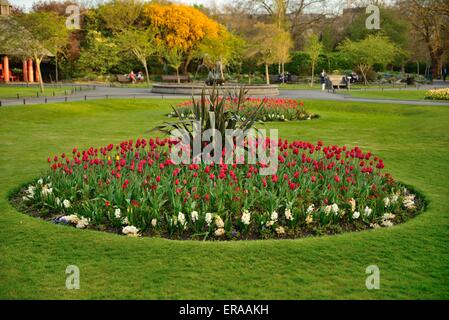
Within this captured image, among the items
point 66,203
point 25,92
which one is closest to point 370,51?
point 25,92

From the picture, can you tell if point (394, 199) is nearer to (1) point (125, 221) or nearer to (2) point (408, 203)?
(2) point (408, 203)

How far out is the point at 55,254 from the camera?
17.2 feet

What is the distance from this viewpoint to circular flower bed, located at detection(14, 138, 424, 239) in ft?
19.2

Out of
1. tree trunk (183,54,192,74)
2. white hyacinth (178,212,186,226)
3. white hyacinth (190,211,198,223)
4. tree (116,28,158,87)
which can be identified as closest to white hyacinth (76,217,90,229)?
white hyacinth (178,212,186,226)

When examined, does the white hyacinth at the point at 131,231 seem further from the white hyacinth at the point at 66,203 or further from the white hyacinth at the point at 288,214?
the white hyacinth at the point at 288,214

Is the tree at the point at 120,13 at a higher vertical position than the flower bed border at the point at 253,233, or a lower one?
higher

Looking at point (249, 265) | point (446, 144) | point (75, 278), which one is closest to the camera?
point (75, 278)

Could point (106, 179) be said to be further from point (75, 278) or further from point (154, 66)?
point (154, 66)

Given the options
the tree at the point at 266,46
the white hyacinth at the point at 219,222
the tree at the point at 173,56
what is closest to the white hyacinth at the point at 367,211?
the white hyacinth at the point at 219,222

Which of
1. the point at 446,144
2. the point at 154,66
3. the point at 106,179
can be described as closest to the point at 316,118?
the point at 446,144

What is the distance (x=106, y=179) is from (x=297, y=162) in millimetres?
3132

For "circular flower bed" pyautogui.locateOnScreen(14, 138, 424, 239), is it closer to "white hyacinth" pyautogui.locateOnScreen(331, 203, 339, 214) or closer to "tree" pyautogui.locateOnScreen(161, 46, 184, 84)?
"white hyacinth" pyautogui.locateOnScreen(331, 203, 339, 214)

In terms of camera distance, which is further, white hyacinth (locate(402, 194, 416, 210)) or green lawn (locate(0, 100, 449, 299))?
white hyacinth (locate(402, 194, 416, 210))

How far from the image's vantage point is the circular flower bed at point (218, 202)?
5863mm
